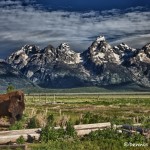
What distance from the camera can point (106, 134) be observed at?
37.4 metres

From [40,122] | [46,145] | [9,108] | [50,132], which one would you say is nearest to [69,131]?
[50,132]

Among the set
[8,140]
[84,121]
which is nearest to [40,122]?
[84,121]

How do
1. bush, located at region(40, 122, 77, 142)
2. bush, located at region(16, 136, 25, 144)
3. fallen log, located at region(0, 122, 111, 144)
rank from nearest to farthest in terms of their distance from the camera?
bush, located at region(16, 136, 25, 144), fallen log, located at region(0, 122, 111, 144), bush, located at region(40, 122, 77, 142)

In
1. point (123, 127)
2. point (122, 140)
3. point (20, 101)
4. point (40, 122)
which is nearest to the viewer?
point (122, 140)

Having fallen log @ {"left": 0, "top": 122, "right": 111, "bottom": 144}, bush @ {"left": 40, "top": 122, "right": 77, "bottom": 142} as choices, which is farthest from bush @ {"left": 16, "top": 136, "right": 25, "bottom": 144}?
bush @ {"left": 40, "top": 122, "right": 77, "bottom": 142}

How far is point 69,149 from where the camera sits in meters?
32.8

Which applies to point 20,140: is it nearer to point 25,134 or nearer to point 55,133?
point 25,134

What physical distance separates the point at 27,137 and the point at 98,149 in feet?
24.1

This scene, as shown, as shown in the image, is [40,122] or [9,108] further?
[9,108]

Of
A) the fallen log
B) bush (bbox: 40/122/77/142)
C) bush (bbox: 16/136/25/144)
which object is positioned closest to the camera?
bush (bbox: 16/136/25/144)

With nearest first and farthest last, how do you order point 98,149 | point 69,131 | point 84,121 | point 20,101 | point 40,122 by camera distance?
point 98,149 < point 69,131 < point 40,122 < point 84,121 < point 20,101

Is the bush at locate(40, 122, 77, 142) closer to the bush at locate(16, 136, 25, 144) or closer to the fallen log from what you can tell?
the fallen log

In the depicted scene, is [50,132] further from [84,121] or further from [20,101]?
[20,101]

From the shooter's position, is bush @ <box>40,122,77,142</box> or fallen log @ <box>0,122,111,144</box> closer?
fallen log @ <box>0,122,111,144</box>
